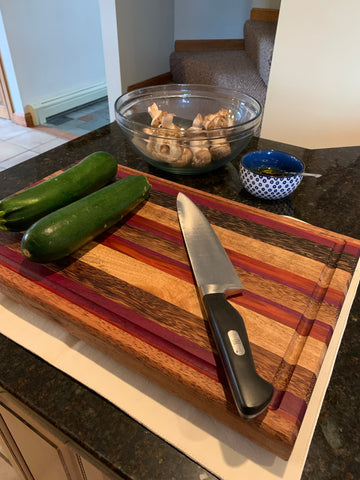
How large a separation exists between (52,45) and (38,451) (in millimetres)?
3524

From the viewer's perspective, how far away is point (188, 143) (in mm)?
811

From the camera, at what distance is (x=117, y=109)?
930 mm

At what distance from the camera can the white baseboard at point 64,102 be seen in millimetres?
3373

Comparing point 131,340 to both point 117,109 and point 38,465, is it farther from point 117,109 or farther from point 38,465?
point 117,109

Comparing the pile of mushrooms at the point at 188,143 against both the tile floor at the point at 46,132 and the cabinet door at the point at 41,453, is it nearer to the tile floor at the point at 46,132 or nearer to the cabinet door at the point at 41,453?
the cabinet door at the point at 41,453

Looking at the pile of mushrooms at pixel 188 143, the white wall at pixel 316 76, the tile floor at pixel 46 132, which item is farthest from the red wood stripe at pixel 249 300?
the tile floor at pixel 46 132

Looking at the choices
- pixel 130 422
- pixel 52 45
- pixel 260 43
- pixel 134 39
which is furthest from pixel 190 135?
pixel 52 45

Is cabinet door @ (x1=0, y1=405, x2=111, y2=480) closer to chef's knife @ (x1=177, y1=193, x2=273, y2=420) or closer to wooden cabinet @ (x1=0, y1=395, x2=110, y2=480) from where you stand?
wooden cabinet @ (x1=0, y1=395, x2=110, y2=480)

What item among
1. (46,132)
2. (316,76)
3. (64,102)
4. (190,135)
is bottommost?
(46,132)

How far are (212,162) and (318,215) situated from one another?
10.9 inches

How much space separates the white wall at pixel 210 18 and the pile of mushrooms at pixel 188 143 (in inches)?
107

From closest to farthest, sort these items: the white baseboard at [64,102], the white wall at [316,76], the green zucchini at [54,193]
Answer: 1. the green zucchini at [54,193]
2. the white wall at [316,76]
3. the white baseboard at [64,102]

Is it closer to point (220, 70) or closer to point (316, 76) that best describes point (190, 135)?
point (316, 76)

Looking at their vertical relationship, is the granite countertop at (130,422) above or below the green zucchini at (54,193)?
below
